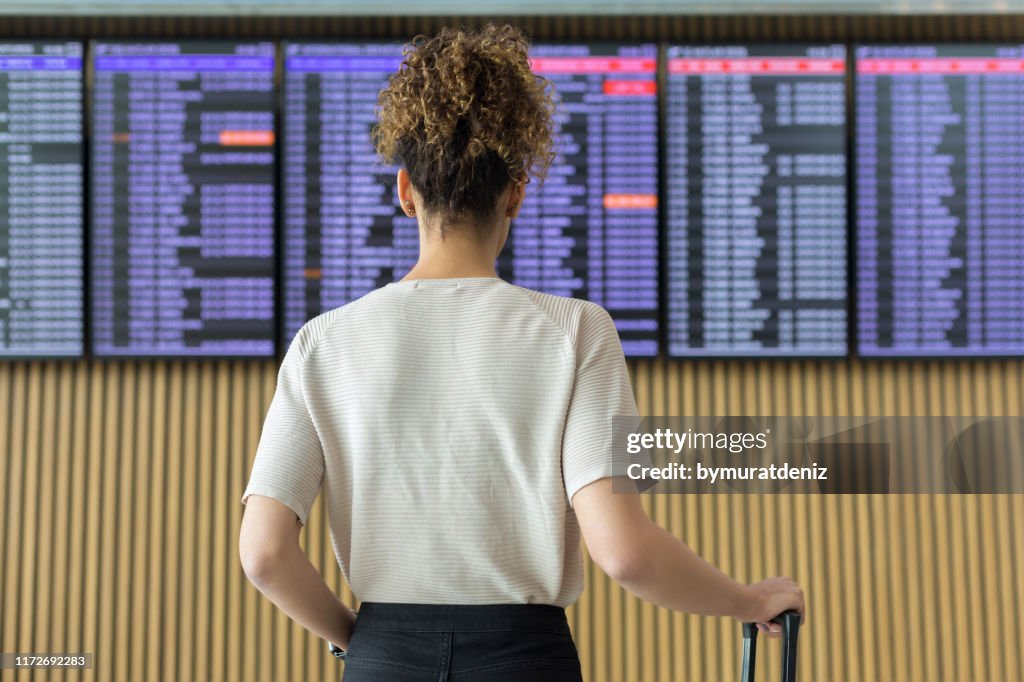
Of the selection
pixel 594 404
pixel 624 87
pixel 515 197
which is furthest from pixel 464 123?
pixel 624 87

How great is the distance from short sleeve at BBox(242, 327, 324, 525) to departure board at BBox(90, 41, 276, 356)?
1.98m

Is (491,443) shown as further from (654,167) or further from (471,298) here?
(654,167)

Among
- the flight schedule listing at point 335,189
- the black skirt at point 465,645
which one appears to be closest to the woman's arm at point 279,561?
the black skirt at point 465,645

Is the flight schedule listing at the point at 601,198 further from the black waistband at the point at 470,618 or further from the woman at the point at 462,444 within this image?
the black waistband at the point at 470,618

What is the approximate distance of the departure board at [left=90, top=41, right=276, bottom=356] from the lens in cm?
312

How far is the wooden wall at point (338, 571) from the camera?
10.2ft

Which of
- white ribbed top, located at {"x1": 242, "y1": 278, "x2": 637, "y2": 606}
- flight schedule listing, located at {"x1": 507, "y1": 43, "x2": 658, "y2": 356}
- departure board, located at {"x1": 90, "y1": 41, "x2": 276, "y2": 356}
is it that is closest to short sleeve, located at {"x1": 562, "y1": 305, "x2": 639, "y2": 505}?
white ribbed top, located at {"x1": 242, "y1": 278, "x2": 637, "y2": 606}

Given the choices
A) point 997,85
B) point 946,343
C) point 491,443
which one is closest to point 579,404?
point 491,443

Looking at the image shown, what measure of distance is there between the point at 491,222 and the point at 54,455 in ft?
8.33

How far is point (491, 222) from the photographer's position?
3.87 feet

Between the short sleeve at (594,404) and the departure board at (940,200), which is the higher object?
the departure board at (940,200)

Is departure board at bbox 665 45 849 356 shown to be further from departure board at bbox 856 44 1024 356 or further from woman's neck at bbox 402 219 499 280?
woman's neck at bbox 402 219 499 280

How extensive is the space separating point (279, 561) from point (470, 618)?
0.24 meters

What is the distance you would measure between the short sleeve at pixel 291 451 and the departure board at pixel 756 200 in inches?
82.4
